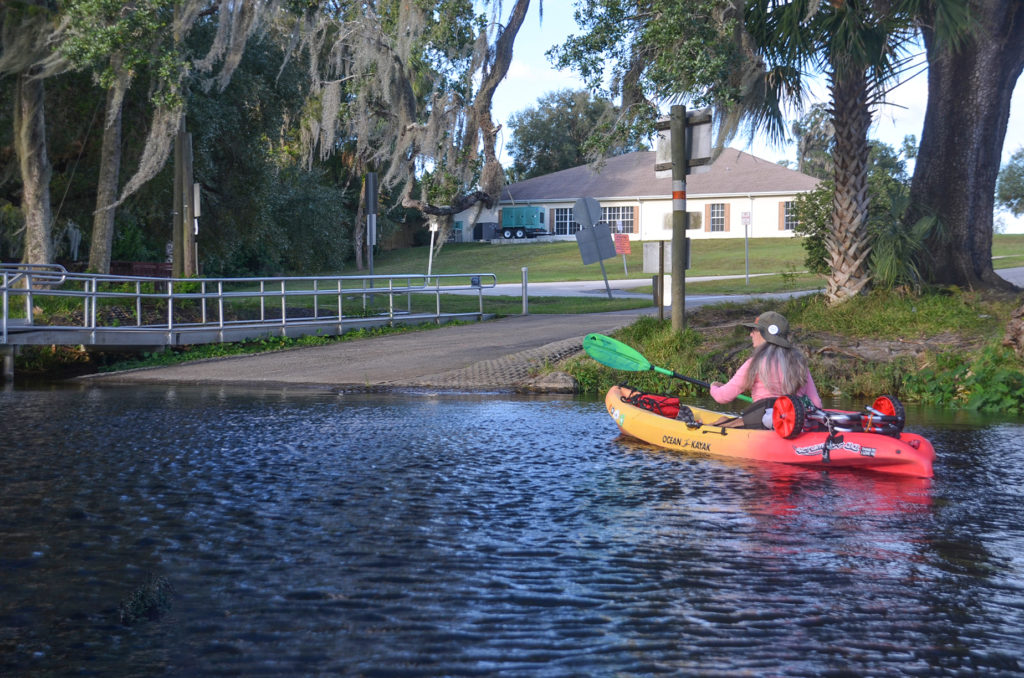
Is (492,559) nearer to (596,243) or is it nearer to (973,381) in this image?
(973,381)

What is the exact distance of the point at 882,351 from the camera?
1524 cm

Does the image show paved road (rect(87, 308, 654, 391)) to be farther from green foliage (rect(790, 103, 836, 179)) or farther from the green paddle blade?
green foliage (rect(790, 103, 836, 179))

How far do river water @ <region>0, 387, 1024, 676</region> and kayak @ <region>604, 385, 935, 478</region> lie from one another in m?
0.17

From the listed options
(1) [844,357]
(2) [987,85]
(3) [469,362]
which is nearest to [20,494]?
(3) [469,362]

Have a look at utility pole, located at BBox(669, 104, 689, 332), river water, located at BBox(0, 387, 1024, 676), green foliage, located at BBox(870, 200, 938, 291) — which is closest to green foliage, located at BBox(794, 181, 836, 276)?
green foliage, located at BBox(870, 200, 938, 291)

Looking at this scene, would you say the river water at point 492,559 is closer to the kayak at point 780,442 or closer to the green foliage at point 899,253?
the kayak at point 780,442

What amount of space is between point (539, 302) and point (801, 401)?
20261 mm

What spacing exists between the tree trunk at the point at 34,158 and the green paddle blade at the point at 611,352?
1504cm

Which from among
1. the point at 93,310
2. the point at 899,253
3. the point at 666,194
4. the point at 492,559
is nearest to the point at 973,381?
the point at 899,253

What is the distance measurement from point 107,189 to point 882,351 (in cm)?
1605

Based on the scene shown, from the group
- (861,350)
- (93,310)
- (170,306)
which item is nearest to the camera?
(861,350)

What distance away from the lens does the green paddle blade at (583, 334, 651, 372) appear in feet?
40.8

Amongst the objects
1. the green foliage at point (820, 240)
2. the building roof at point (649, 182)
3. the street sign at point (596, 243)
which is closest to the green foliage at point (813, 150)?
the building roof at point (649, 182)

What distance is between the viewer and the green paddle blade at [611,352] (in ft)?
40.8
